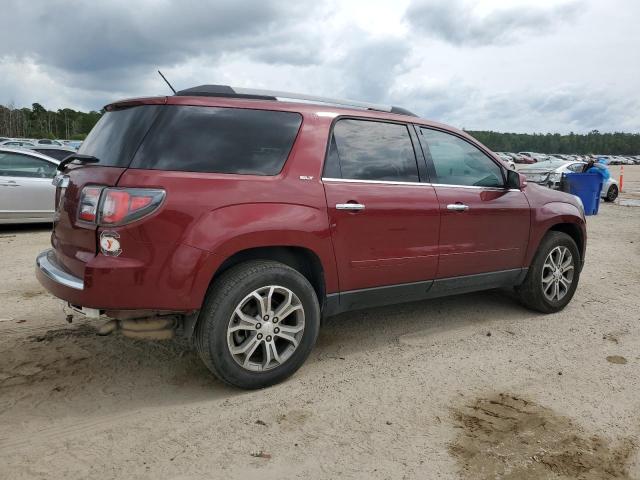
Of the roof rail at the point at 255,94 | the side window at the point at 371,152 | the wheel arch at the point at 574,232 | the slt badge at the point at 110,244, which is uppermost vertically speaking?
the roof rail at the point at 255,94

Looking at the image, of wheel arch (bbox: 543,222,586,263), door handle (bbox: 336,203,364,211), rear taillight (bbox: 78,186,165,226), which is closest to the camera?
rear taillight (bbox: 78,186,165,226)

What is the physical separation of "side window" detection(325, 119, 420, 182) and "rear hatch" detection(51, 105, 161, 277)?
4.04 feet

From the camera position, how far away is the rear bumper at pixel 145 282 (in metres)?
2.89

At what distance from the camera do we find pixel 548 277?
5.01m

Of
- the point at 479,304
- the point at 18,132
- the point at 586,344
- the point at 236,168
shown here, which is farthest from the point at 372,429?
the point at 18,132

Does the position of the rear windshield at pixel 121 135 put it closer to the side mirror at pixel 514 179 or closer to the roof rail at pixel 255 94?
the roof rail at pixel 255 94

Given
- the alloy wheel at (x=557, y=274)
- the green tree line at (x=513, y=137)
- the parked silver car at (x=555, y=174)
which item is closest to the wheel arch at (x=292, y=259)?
the alloy wheel at (x=557, y=274)

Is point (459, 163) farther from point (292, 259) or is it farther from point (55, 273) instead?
point (55, 273)

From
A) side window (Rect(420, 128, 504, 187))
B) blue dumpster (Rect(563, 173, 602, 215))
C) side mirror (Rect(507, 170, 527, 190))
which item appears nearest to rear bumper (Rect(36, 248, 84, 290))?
side window (Rect(420, 128, 504, 187))

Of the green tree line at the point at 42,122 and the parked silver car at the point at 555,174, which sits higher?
the green tree line at the point at 42,122

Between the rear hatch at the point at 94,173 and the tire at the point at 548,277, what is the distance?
12.0ft

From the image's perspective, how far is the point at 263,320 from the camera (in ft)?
10.7

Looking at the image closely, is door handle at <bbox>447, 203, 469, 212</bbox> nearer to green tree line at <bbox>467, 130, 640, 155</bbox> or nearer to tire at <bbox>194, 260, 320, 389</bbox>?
tire at <bbox>194, 260, 320, 389</bbox>

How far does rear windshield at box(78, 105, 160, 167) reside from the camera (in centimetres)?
308
